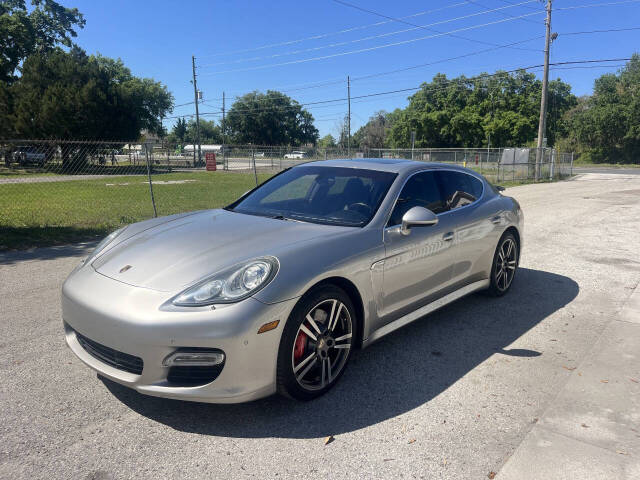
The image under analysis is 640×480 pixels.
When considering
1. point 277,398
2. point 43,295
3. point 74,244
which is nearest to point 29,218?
point 74,244

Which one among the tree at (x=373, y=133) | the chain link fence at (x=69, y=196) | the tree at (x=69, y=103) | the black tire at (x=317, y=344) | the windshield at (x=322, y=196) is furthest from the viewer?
the tree at (x=373, y=133)

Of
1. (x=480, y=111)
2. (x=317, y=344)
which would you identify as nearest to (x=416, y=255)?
(x=317, y=344)

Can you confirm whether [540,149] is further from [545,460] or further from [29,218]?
[545,460]

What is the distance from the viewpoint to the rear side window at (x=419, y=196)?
3.73 meters

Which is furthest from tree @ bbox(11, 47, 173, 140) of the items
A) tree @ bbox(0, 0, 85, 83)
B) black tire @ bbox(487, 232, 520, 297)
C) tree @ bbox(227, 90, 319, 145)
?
tree @ bbox(227, 90, 319, 145)

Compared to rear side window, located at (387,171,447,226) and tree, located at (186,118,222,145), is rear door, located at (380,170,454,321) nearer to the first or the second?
rear side window, located at (387,171,447,226)

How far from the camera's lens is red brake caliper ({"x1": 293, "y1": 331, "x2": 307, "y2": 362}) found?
2.87m

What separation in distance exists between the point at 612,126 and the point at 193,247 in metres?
66.7

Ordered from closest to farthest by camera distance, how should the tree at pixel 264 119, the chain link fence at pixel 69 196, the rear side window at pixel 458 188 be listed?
the rear side window at pixel 458 188
the chain link fence at pixel 69 196
the tree at pixel 264 119

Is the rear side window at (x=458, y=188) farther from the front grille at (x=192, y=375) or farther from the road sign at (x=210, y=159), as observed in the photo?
the road sign at (x=210, y=159)

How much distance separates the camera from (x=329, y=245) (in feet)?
10.2

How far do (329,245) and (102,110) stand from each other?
135ft

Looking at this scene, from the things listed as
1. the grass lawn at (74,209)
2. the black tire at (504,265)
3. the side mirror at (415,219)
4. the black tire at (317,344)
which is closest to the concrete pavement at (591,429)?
the black tire at (317,344)

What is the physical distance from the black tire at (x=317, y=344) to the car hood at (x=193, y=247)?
415 mm
